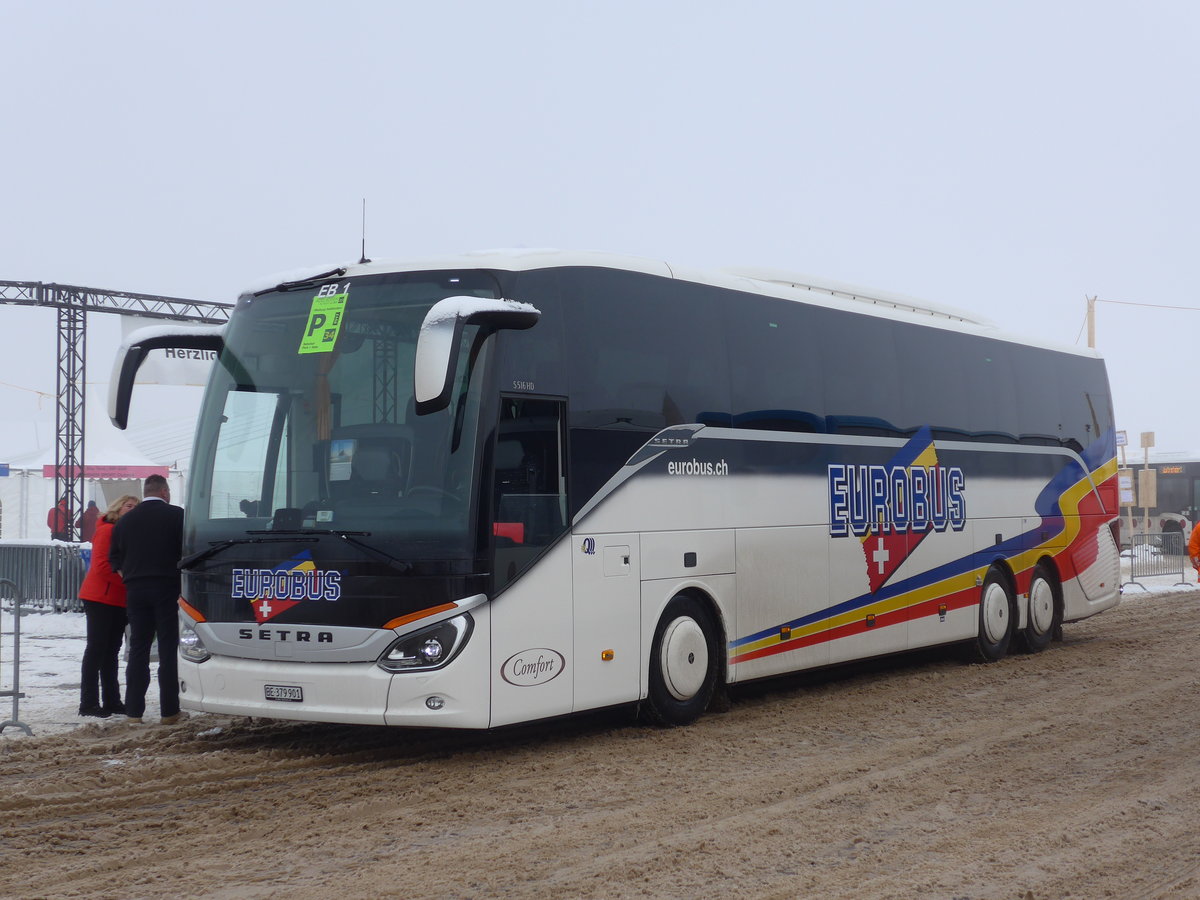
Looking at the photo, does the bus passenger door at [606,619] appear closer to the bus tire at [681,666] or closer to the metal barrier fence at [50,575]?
the bus tire at [681,666]

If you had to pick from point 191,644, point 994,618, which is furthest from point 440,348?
Result: point 994,618

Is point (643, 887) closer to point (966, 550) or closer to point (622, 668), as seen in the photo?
point (622, 668)

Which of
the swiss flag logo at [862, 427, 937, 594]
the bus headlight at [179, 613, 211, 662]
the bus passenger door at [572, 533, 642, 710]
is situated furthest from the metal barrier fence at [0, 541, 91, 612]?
the bus passenger door at [572, 533, 642, 710]

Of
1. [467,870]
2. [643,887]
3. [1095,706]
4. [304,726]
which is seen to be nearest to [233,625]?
[304,726]

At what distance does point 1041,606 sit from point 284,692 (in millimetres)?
10541

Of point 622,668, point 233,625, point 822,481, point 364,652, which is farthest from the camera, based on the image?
point 822,481

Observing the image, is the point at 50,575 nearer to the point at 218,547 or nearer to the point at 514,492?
the point at 218,547

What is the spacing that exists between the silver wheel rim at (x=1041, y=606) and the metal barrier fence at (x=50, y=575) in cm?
1446

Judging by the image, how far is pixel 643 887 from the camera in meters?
5.68

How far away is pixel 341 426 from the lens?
28.3 feet

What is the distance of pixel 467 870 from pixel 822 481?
6.79 m

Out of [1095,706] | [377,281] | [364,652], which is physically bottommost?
[1095,706]

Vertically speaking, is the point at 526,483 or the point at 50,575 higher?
the point at 526,483

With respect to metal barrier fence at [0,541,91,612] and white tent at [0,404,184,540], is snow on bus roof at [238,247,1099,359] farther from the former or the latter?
white tent at [0,404,184,540]
